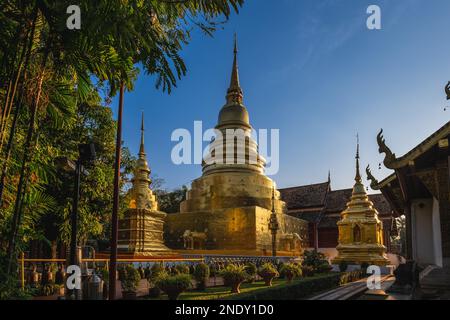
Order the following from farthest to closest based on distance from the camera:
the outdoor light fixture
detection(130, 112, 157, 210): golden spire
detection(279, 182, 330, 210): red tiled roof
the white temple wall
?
1. detection(279, 182, 330, 210): red tiled roof
2. detection(130, 112, 157, 210): golden spire
3. the white temple wall
4. the outdoor light fixture

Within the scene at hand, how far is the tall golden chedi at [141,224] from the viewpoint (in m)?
26.2

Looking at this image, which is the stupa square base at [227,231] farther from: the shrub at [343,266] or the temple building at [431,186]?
the temple building at [431,186]

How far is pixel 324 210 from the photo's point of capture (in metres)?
40.2

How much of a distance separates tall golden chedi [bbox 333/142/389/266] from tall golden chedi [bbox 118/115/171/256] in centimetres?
1212

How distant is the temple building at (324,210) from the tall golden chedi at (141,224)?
16.8m

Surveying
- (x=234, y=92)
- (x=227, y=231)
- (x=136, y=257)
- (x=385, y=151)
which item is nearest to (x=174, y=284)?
(x=385, y=151)

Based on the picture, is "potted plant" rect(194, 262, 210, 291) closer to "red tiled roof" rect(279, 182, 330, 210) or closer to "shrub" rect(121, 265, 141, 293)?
"shrub" rect(121, 265, 141, 293)

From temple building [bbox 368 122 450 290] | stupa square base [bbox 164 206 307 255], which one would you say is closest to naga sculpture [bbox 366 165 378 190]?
temple building [bbox 368 122 450 290]

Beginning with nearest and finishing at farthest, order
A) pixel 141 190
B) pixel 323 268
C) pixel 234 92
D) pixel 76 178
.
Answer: pixel 76 178 → pixel 323 268 → pixel 141 190 → pixel 234 92

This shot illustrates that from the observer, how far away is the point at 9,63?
19.7 ft

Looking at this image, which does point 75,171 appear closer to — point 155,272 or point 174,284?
point 174,284

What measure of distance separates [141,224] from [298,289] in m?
17.7

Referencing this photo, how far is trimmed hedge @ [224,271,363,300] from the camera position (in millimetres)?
8344
